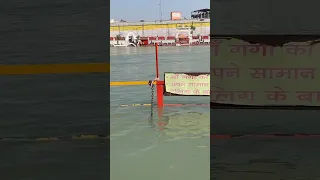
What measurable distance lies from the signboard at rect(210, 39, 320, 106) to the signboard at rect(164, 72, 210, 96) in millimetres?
6093

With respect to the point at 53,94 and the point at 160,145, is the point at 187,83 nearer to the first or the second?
the point at 160,145

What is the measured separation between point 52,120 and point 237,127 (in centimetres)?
120

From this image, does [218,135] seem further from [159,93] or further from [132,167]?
[159,93]

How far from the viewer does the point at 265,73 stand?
2.33m

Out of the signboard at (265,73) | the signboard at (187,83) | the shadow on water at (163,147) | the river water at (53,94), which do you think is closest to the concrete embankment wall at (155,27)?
the signboard at (187,83)

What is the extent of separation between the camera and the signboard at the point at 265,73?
2.30 metres

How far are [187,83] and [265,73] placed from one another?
6260 mm

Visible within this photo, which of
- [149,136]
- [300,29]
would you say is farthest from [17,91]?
[149,136]

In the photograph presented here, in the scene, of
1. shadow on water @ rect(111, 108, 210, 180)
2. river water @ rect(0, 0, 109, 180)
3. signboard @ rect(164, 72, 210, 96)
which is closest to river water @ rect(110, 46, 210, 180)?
shadow on water @ rect(111, 108, 210, 180)

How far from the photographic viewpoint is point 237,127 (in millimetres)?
2365

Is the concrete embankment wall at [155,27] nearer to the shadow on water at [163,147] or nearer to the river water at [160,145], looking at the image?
the river water at [160,145]

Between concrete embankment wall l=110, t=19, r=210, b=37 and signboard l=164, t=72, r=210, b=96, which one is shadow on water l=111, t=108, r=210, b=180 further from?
concrete embankment wall l=110, t=19, r=210, b=37

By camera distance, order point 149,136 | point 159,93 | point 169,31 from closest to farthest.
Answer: point 149,136 → point 159,93 → point 169,31

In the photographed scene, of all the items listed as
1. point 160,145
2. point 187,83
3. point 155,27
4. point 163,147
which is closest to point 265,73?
point 163,147
